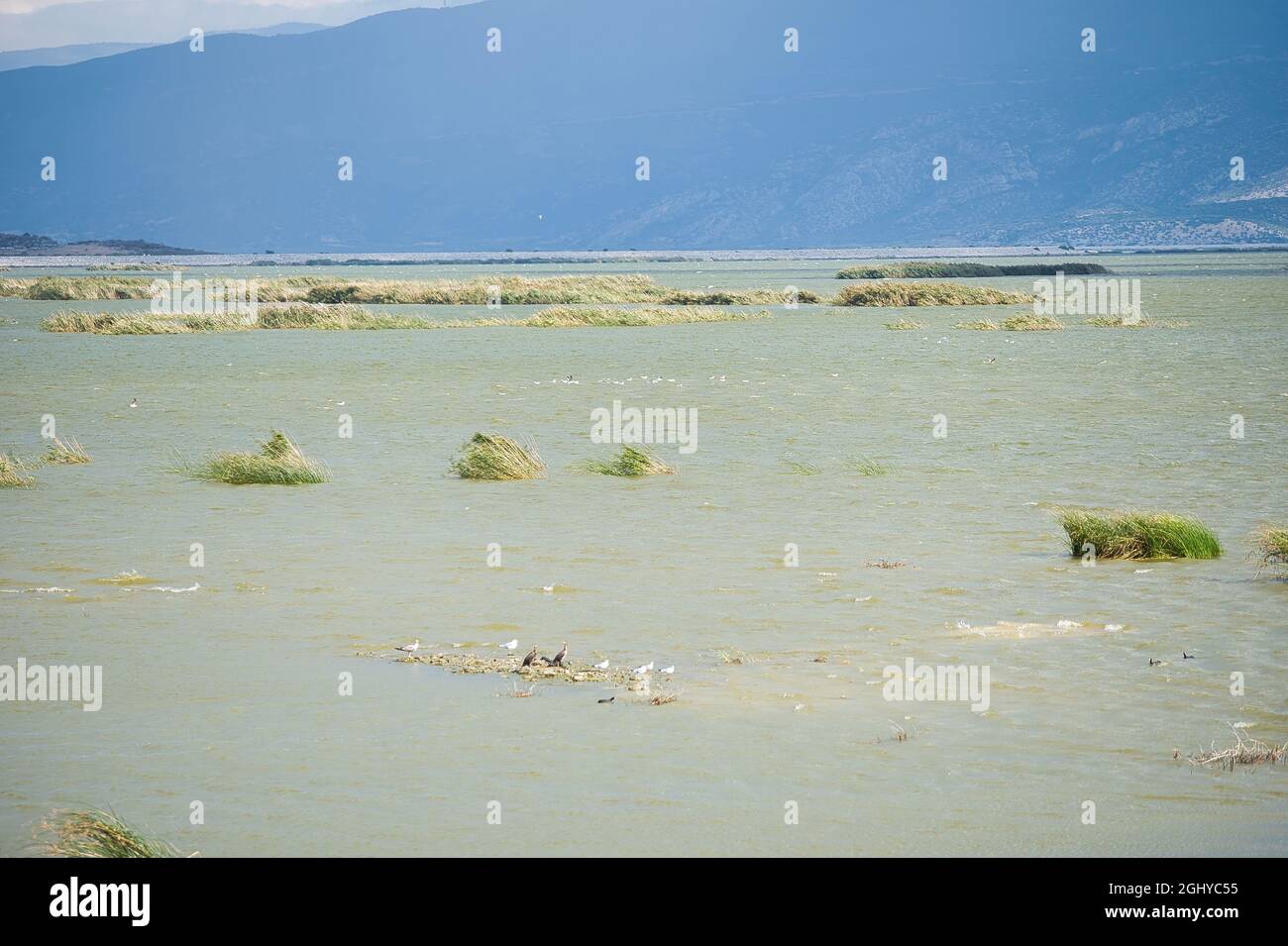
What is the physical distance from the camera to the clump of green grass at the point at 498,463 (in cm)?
2067

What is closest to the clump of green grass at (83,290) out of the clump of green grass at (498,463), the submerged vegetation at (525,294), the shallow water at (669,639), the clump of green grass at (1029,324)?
the submerged vegetation at (525,294)

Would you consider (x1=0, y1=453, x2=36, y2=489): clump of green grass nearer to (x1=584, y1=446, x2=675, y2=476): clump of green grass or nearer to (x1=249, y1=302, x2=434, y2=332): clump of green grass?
(x1=584, y1=446, x2=675, y2=476): clump of green grass

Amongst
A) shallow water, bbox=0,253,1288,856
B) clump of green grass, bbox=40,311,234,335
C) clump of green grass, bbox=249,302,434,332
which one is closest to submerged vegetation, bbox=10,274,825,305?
clump of green grass, bbox=249,302,434,332

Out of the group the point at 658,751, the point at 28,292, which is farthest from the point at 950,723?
the point at 28,292

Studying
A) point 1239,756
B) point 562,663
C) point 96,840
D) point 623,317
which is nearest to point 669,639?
point 562,663

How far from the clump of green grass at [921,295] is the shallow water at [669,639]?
140 ft

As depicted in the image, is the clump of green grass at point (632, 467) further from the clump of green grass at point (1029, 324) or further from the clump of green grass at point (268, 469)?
the clump of green grass at point (1029, 324)

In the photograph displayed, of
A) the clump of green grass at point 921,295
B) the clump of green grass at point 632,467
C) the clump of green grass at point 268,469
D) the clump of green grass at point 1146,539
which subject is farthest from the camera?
the clump of green grass at point 921,295

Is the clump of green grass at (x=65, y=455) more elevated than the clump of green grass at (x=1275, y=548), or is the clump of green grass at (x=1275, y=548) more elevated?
the clump of green grass at (x=65, y=455)

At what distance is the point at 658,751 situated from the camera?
29.6 feet

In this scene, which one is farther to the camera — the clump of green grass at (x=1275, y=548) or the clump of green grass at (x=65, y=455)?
the clump of green grass at (x=65, y=455)

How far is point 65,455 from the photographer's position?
2272cm

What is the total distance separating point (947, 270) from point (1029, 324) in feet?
169
